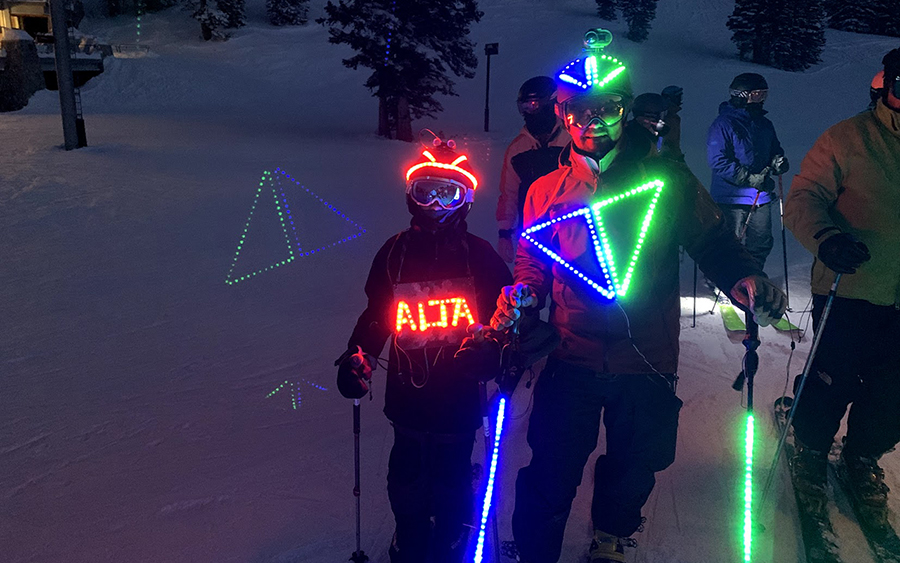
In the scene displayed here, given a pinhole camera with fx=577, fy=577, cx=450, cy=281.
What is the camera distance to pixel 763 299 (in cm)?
245

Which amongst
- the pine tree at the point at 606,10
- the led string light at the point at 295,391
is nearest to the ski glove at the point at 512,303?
the led string light at the point at 295,391

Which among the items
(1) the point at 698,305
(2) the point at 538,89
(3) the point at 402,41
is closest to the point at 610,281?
(2) the point at 538,89

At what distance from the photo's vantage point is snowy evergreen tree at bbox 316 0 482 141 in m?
17.7

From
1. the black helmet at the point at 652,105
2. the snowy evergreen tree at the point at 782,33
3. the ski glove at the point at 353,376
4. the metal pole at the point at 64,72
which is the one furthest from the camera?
the snowy evergreen tree at the point at 782,33

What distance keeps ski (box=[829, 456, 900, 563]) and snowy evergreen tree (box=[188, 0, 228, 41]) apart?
37397 mm

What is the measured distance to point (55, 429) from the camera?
13.6ft

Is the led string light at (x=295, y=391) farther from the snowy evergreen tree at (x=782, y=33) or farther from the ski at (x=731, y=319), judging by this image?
the snowy evergreen tree at (x=782, y=33)

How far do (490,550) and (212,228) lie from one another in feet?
23.0

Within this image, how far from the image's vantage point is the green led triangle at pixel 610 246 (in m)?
2.60

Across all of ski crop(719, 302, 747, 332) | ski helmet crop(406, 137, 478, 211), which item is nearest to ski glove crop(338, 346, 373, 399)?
ski helmet crop(406, 137, 478, 211)

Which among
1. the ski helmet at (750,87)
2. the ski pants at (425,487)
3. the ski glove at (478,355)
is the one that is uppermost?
the ski helmet at (750,87)

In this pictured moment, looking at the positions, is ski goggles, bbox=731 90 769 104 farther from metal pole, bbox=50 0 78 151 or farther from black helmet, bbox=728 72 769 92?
metal pole, bbox=50 0 78 151

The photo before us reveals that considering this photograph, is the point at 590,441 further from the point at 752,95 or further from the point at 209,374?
the point at 752,95

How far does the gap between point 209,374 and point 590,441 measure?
11.8ft
